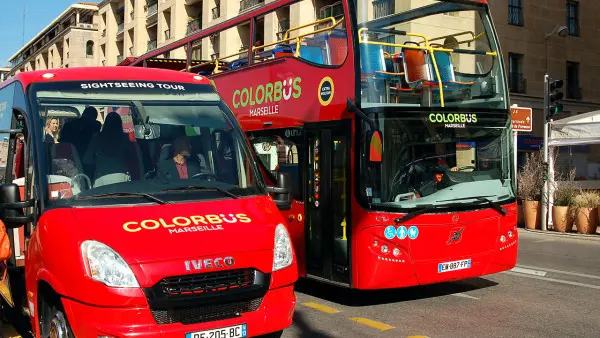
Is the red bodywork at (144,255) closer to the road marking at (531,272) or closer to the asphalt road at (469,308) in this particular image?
the asphalt road at (469,308)

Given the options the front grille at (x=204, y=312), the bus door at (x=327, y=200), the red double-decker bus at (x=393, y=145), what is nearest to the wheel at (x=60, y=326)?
the front grille at (x=204, y=312)

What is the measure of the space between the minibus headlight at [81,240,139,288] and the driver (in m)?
1.16

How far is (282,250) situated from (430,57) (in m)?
4.47

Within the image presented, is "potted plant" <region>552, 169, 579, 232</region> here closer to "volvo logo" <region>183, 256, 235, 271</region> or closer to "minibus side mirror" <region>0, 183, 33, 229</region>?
"volvo logo" <region>183, 256, 235, 271</region>

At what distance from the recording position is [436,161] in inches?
328

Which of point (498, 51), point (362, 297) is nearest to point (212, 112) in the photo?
point (362, 297)

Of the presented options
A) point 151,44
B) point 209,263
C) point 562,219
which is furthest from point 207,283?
point 151,44

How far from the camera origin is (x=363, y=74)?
8.20 metres

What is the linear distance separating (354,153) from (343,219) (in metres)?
0.92

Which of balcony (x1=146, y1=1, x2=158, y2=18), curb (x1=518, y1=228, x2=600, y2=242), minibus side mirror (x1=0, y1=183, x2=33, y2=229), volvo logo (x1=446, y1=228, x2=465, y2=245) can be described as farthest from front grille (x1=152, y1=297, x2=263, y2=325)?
balcony (x1=146, y1=1, x2=158, y2=18)

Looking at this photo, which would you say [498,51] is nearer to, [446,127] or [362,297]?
[446,127]

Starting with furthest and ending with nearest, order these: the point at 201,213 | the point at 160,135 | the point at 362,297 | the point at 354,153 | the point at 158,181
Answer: the point at 362,297
the point at 354,153
the point at 160,135
the point at 158,181
the point at 201,213

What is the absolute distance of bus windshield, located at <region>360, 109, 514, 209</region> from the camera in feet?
26.3

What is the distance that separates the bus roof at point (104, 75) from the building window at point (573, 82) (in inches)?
1300
